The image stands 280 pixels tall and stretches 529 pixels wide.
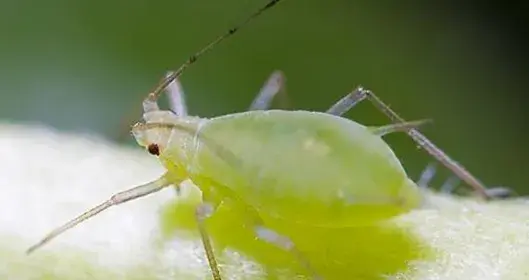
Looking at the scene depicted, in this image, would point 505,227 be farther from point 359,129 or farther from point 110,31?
point 110,31

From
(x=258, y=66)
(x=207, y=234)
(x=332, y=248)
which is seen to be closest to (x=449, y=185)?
(x=332, y=248)

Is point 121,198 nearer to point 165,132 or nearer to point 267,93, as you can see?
point 165,132

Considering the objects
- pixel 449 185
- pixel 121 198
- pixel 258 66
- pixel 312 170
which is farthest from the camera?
pixel 258 66

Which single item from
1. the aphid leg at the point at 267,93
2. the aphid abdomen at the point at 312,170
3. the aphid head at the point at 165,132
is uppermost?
the aphid leg at the point at 267,93

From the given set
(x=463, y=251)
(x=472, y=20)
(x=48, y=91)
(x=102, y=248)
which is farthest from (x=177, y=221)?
(x=472, y=20)

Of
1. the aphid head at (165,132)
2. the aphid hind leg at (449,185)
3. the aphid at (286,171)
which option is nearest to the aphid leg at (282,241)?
the aphid at (286,171)

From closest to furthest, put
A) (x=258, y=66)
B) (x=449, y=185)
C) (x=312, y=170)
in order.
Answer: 1. (x=312, y=170)
2. (x=449, y=185)
3. (x=258, y=66)

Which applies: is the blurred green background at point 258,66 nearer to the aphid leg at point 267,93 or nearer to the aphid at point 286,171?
the aphid leg at point 267,93
